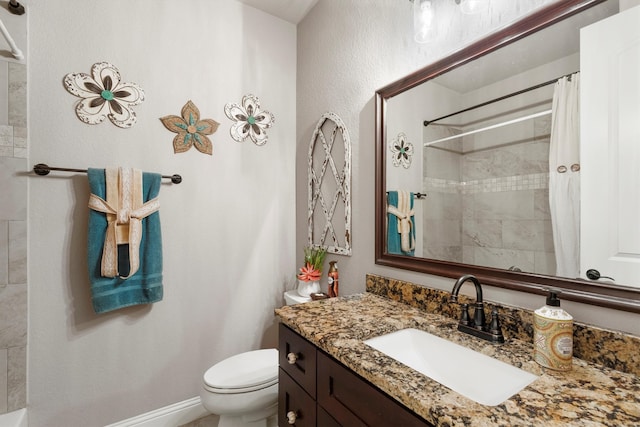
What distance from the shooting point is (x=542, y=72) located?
3.02ft

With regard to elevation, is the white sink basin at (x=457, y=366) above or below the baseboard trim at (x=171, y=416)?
above

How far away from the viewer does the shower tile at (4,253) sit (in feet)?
4.51

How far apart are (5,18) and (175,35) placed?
29.9 inches

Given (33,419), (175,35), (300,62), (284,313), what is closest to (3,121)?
(175,35)

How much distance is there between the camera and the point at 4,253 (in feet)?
4.52

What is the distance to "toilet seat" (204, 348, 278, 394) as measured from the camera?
1.42 meters

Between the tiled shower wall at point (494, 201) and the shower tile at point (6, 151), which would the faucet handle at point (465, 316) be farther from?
the shower tile at point (6, 151)

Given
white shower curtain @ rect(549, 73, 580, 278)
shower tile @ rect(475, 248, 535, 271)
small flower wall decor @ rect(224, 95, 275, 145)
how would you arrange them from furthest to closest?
small flower wall decor @ rect(224, 95, 275, 145) < shower tile @ rect(475, 248, 535, 271) < white shower curtain @ rect(549, 73, 580, 278)

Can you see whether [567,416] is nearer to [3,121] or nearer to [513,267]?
[513,267]

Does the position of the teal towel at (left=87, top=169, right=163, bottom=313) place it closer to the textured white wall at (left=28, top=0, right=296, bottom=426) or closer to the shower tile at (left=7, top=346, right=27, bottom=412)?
the textured white wall at (left=28, top=0, right=296, bottom=426)

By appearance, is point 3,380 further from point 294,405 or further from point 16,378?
point 294,405

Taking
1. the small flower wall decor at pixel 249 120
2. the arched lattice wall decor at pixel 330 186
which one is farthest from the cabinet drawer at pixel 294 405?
the small flower wall decor at pixel 249 120

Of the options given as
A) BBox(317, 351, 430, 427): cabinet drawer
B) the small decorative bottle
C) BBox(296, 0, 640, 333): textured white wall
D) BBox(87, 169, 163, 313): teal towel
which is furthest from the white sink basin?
BBox(87, 169, 163, 313): teal towel

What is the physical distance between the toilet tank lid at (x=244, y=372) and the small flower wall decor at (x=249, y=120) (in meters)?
1.40
